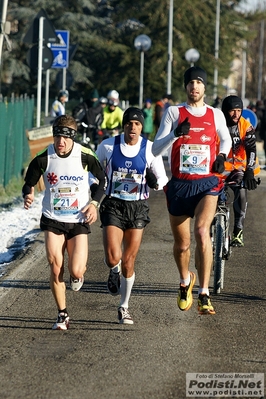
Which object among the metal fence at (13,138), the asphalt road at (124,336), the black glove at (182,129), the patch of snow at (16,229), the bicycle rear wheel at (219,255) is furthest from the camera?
the metal fence at (13,138)

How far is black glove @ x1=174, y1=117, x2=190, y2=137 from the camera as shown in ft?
29.8

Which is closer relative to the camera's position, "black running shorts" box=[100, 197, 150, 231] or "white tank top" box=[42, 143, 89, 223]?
"white tank top" box=[42, 143, 89, 223]

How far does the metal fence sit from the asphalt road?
7.72 meters

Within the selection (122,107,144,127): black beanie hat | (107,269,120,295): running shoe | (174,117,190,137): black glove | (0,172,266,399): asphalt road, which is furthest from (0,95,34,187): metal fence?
(174,117,190,137): black glove

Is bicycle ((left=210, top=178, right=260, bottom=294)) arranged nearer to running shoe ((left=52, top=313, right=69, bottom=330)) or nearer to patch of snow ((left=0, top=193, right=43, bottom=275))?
running shoe ((left=52, top=313, right=69, bottom=330))

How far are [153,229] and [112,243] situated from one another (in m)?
6.44

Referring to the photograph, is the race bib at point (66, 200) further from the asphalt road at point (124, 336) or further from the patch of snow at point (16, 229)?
the patch of snow at point (16, 229)

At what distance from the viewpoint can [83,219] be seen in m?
9.09

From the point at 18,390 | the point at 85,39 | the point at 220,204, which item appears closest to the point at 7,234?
the point at 220,204

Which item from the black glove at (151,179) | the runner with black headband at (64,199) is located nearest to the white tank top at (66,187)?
the runner with black headband at (64,199)

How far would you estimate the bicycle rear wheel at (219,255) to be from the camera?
1071 cm

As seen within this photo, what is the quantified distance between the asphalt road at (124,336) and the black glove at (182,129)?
1.55 metres

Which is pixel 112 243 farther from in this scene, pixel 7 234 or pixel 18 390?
pixel 7 234

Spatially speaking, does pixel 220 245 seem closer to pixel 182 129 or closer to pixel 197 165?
pixel 197 165
